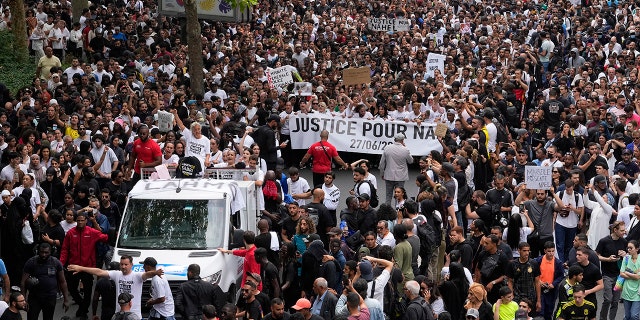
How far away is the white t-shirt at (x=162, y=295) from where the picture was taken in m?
15.6

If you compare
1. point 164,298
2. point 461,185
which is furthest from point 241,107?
point 164,298

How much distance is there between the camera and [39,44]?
32094 millimetres

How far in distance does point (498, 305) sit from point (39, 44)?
19.5 metres

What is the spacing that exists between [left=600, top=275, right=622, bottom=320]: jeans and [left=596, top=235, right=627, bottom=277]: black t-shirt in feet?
0.38

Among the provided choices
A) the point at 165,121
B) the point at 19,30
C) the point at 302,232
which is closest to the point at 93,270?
the point at 302,232

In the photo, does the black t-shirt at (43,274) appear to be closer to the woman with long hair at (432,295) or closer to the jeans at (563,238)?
the woman with long hair at (432,295)

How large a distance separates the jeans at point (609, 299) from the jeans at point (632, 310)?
35cm

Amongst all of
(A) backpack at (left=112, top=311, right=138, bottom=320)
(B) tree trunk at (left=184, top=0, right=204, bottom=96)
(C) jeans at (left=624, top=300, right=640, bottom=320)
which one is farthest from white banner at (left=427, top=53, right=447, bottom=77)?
(A) backpack at (left=112, top=311, right=138, bottom=320)

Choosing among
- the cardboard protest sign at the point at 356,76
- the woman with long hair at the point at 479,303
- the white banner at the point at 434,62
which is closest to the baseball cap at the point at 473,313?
the woman with long hair at the point at 479,303

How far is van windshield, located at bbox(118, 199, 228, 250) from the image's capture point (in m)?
16.9

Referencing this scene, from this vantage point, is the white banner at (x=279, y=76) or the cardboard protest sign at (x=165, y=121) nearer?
the cardboard protest sign at (x=165, y=121)

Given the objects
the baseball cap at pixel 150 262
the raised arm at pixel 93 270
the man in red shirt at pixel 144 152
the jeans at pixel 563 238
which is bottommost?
the jeans at pixel 563 238

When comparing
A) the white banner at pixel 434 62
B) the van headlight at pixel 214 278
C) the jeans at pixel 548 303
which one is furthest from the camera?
the white banner at pixel 434 62

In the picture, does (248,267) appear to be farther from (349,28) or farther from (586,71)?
(349,28)
